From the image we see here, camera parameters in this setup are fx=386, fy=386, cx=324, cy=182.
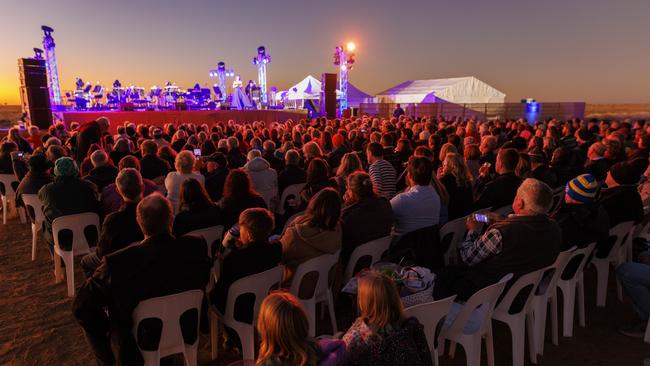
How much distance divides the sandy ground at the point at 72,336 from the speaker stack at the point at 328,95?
16777 mm

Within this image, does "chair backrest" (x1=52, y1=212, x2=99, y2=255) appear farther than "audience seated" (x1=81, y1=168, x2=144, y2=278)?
Yes

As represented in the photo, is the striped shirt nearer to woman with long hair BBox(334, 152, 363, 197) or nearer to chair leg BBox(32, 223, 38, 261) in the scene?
woman with long hair BBox(334, 152, 363, 197)

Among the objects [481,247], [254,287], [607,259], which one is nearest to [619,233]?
[607,259]

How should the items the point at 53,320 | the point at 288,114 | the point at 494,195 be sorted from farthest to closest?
1. the point at 288,114
2. the point at 494,195
3. the point at 53,320

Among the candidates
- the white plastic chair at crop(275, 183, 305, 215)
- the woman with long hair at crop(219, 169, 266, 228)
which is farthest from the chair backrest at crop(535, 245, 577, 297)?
the white plastic chair at crop(275, 183, 305, 215)

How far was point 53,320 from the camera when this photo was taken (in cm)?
351

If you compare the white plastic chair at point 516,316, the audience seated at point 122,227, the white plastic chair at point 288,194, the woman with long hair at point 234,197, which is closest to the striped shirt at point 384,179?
the white plastic chair at point 288,194

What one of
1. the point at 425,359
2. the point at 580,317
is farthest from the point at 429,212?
the point at 425,359

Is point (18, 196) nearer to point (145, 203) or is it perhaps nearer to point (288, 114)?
point (145, 203)

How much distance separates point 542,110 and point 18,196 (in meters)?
23.3

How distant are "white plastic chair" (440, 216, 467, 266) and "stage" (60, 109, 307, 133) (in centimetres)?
1527

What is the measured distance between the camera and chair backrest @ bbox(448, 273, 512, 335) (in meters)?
2.31

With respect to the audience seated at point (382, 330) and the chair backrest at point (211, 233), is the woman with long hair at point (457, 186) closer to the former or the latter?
the chair backrest at point (211, 233)

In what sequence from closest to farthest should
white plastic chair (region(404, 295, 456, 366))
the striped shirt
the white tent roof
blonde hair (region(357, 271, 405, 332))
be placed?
blonde hair (region(357, 271, 405, 332))
white plastic chair (region(404, 295, 456, 366))
the striped shirt
the white tent roof
